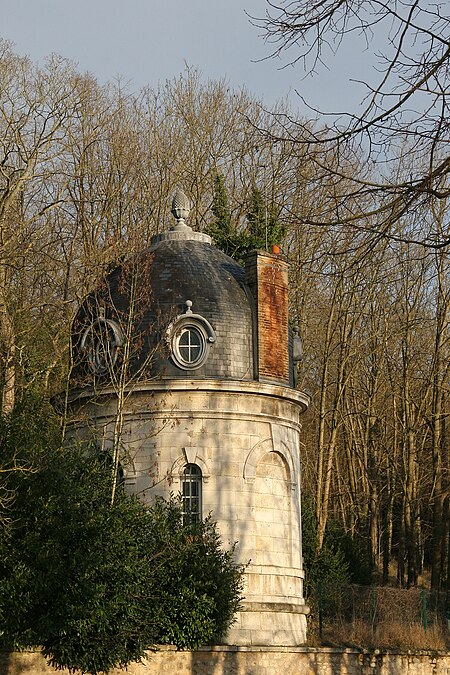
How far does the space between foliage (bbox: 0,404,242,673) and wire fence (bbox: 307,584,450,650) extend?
514 centimetres

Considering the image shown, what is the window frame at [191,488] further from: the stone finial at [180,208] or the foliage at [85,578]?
the stone finial at [180,208]

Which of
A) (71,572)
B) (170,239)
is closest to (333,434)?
(170,239)

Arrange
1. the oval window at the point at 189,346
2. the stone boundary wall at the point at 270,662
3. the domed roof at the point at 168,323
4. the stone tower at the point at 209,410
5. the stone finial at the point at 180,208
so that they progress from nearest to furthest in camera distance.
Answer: the stone boundary wall at the point at 270,662, the stone tower at the point at 209,410, the domed roof at the point at 168,323, the oval window at the point at 189,346, the stone finial at the point at 180,208

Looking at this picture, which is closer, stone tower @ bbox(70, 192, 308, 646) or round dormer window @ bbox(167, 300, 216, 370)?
stone tower @ bbox(70, 192, 308, 646)

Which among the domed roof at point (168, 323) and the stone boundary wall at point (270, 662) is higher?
the domed roof at point (168, 323)

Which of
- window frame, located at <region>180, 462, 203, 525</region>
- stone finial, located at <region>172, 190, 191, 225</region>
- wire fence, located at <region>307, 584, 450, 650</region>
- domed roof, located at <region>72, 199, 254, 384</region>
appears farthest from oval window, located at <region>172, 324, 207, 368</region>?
wire fence, located at <region>307, 584, 450, 650</region>

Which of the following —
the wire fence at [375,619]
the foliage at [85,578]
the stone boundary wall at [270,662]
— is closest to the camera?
the foliage at [85,578]

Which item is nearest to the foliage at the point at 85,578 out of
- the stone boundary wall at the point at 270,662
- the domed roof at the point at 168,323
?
the stone boundary wall at the point at 270,662

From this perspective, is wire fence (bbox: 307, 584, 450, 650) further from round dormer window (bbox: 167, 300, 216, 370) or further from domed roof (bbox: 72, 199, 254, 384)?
round dormer window (bbox: 167, 300, 216, 370)

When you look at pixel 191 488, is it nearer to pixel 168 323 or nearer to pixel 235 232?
pixel 168 323

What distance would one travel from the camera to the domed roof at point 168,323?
22812 mm

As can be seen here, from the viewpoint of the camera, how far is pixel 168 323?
23062mm

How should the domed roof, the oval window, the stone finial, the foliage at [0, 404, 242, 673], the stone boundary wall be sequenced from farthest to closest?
the stone finial < the oval window < the domed roof < the stone boundary wall < the foliage at [0, 404, 242, 673]

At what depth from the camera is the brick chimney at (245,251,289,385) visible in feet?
77.8
